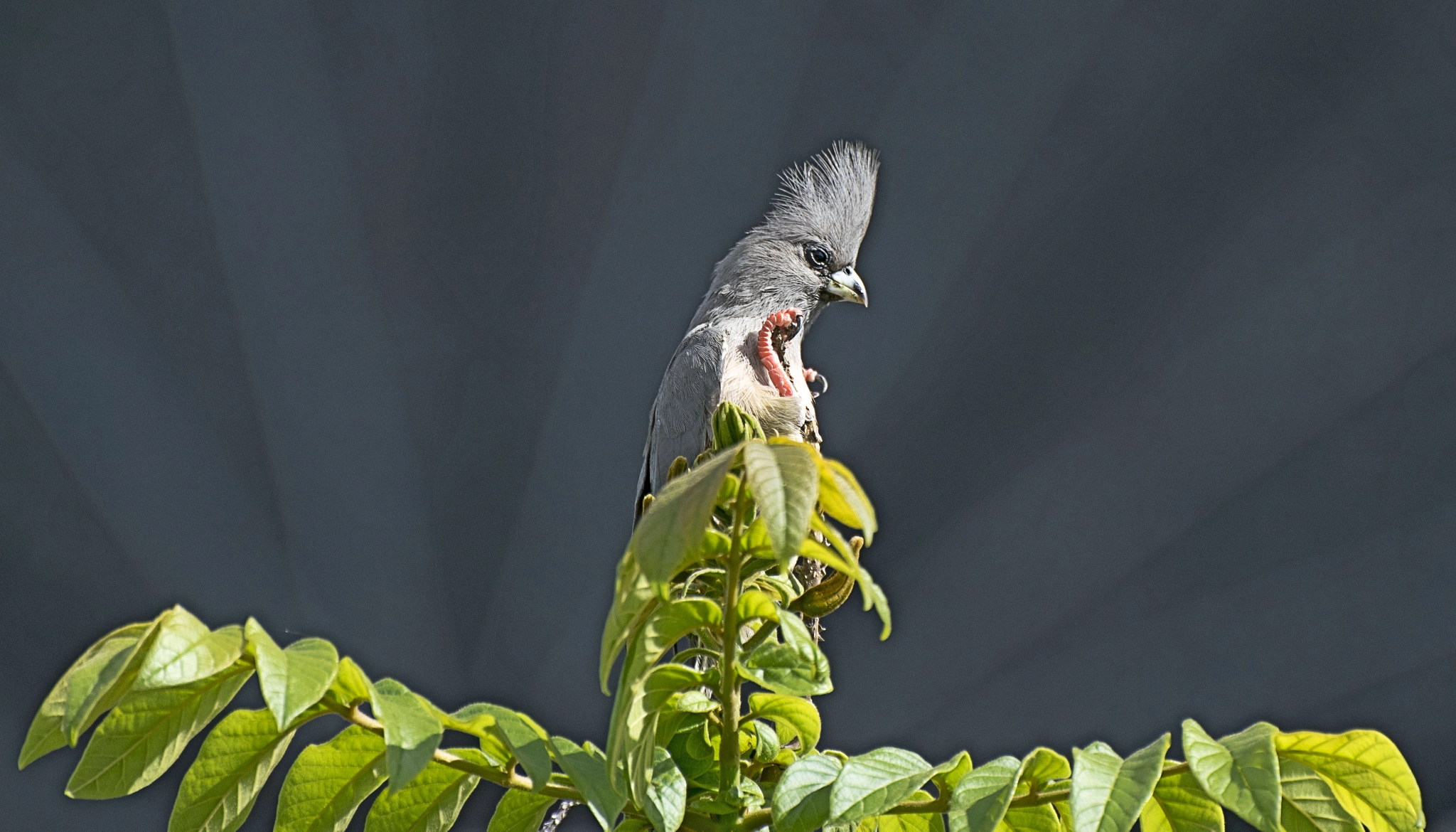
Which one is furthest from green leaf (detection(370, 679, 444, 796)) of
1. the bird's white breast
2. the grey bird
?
the grey bird

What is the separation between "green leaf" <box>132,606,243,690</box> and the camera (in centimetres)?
27

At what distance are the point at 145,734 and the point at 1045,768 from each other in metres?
0.26

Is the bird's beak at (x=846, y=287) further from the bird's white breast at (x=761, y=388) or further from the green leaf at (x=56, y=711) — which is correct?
the green leaf at (x=56, y=711)

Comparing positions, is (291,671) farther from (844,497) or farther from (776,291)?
(776,291)

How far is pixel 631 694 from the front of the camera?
29cm

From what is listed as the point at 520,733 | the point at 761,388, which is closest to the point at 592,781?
the point at 520,733

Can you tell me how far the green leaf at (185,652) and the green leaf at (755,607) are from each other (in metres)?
0.14

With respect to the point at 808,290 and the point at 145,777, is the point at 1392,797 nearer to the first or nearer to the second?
the point at 145,777

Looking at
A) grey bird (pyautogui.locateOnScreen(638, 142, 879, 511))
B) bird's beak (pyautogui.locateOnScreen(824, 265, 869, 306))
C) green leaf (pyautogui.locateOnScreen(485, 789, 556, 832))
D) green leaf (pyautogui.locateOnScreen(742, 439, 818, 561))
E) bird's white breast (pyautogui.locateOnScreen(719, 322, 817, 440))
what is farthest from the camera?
bird's beak (pyautogui.locateOnScreen(824, 265, 869, 306))

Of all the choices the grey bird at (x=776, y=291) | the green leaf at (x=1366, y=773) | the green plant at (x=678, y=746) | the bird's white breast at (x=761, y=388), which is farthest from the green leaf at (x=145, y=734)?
the grey bird at (x=776, y=291)

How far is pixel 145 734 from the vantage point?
0.32 m

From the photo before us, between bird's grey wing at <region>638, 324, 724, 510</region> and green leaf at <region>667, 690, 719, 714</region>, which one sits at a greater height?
green leaf at <region>667, 690, 719, 714</region>

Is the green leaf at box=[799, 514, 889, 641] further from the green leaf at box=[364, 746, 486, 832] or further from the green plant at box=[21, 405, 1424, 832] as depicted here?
the green leaf at box=[364, 746, 486, 832]

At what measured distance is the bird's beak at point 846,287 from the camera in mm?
1093
